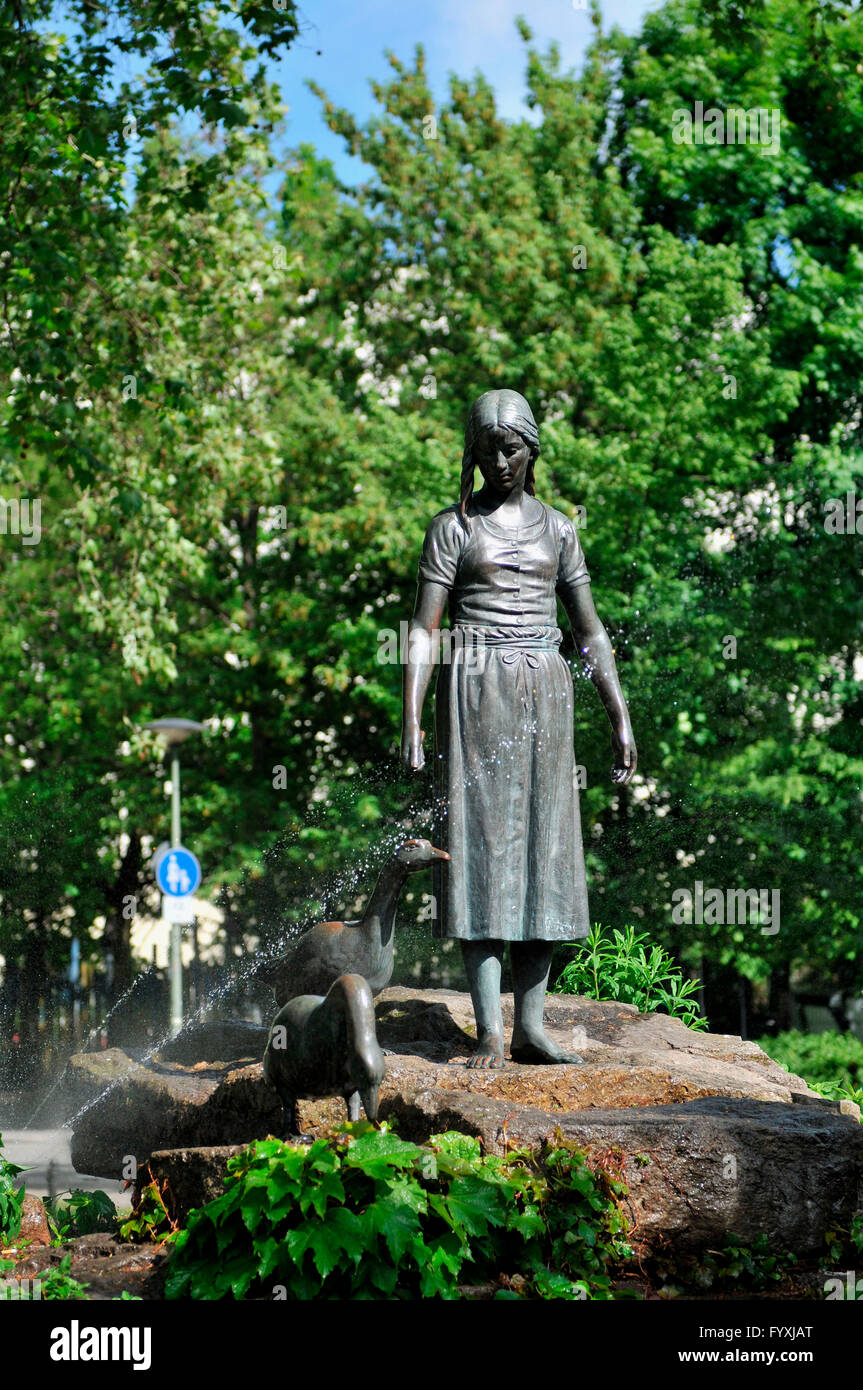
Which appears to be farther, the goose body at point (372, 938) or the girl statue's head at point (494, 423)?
the girl statue's head at point (494, 423)

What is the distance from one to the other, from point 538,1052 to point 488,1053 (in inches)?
9.3

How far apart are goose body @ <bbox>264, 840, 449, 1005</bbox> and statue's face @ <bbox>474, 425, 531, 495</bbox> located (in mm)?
1688

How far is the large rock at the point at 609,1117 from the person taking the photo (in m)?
5.10

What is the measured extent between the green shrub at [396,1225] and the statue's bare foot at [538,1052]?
1336 mm

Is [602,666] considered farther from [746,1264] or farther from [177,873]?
[177,873]

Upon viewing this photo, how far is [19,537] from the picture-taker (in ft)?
67.9

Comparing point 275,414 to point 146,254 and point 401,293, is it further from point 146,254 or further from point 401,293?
→ point 146,254

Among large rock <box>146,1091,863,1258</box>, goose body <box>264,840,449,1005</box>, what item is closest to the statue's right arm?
goose body <box>264,840,449,1005</box>

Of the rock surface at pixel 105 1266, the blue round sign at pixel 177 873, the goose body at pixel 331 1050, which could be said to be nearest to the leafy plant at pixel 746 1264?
the goose body at pixel 331 1050

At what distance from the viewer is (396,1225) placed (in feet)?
14.8

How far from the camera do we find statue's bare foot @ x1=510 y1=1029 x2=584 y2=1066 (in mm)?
6438

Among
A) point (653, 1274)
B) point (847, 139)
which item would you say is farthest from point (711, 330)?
point (653, 1274)

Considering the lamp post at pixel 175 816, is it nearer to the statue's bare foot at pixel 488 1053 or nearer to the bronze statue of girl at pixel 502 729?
the bronze statue of girl at pixel 502 729

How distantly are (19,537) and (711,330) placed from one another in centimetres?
935
